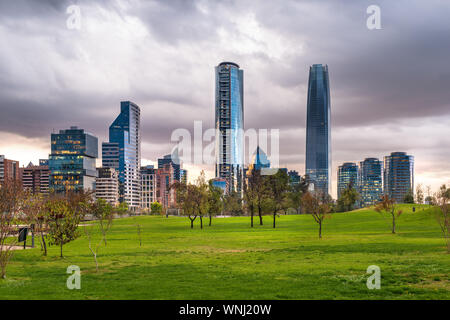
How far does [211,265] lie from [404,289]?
42.0 feet

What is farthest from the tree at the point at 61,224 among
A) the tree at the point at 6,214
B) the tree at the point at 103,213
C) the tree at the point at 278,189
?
the tree at the point at 278,189

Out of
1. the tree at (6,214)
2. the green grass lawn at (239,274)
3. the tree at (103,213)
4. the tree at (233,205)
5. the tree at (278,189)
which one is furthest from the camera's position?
the tree at (233,205)

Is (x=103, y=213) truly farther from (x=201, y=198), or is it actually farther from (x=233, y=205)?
(x=233, y=205)

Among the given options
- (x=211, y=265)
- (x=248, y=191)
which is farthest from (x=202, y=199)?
(x=211, y=265)

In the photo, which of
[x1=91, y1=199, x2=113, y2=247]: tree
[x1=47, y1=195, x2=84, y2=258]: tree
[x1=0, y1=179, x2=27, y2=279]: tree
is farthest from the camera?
[x1=91, y1=199, x2=113, y2=247]: tree

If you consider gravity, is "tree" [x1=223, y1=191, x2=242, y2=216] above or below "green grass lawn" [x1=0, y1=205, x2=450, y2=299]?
below

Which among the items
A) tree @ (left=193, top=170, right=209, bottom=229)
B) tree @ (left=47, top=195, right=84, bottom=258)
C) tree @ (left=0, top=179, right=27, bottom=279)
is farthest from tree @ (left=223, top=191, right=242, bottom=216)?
tree @ (left=0, top=179, right=27, bottom=279)

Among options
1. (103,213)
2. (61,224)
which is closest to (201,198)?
(103,213)

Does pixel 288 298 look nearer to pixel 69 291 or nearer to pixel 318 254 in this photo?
pixel 69 291

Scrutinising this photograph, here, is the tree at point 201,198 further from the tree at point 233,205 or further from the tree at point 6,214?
the tree at point 233,205

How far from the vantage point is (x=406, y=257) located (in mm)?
28156

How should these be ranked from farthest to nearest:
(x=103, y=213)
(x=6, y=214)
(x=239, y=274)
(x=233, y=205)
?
(x=233, y=205)
(x=103, y=213)
(x=6, y=214)
(x=239, y=274)

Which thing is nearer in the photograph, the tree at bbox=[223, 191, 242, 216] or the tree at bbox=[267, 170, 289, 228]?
the tree at bbox=[267, 170, 289, 228]

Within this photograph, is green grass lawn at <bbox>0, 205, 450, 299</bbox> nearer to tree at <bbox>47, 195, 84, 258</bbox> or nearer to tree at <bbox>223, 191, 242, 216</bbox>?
tree at <bbox>47, 195, 84, 258</bbox>
